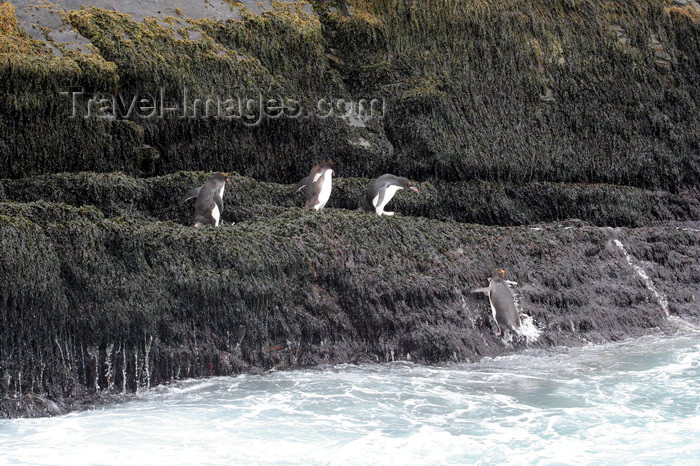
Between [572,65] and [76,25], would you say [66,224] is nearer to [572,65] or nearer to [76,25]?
[76,25]

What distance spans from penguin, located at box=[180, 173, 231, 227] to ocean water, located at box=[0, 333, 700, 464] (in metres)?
1.86

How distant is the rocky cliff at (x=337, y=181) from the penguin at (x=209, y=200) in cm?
42

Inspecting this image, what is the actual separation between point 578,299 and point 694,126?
4.80 m

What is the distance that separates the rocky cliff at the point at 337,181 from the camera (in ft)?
21.2

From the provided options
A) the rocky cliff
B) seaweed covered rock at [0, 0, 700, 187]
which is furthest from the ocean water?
seaweed covered rock at [0, 0, 700, 187]

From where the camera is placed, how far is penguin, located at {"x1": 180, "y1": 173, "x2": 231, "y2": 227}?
8023 mm

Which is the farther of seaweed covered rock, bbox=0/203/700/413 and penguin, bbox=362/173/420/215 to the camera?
penguin, bbox=362/173/420/215

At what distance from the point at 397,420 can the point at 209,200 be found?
10.1ft

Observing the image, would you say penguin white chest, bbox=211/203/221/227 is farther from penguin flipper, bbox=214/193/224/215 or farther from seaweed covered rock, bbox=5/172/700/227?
seaweed covered rock, bbox=5/172/700/227

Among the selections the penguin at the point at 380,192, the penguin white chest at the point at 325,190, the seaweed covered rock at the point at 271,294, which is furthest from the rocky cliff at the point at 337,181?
the penguin at the point at 380,192

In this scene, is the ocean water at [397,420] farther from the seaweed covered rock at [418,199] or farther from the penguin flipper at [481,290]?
the seaweed covered rock at [418,199]

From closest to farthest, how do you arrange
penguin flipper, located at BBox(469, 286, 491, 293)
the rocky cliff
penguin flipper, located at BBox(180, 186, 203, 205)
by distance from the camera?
the rocky cliff → penguin flipper, located at BBox(469, 286, 491, 293) → penguin flipper, located at BBox(180, 186, 203, 205)

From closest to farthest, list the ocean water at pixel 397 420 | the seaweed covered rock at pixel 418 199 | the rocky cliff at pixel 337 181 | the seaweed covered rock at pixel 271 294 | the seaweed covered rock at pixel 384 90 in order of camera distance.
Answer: the ocean water at pixel 397 420 → the seaweed covered rock at pixel 271 294 → the rocky cliff at pixel 337 181 → the seaweed covered rock at pixel 418 199 → the seaweed covered rock at pixel 384 90

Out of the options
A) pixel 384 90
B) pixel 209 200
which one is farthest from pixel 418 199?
pixel 209 200
